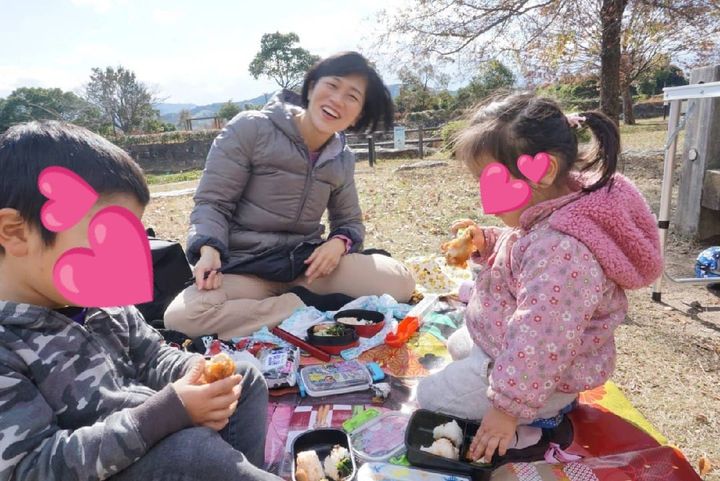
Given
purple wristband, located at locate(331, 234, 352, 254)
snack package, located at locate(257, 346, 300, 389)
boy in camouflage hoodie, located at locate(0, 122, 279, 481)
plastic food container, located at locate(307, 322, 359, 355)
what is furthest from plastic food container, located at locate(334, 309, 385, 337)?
boy in camouflage hoodie, located at locate(0, 122, 279, 481)

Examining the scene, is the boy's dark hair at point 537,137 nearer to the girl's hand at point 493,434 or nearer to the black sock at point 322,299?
the girl's hand at point 493,434

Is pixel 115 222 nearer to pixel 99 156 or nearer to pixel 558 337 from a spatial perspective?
pixel 99 156

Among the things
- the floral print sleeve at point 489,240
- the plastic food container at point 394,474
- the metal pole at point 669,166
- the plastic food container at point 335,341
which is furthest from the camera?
the metal pole at point 669,166

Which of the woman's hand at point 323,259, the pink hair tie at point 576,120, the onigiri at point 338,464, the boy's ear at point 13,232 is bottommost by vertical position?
the onigiri at point 338,464

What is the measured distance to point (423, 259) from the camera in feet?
11.0

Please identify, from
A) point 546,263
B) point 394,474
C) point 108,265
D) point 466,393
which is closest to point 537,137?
point 546,263

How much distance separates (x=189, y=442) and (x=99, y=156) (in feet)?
2.17

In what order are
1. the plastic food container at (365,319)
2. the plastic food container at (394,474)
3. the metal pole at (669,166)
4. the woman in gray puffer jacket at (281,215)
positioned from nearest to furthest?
the plastic food container at (394,474) → the plastic food container at (365,319) → the woman in gray puffer jacket at (281,215) → the metal pole at (669,166)

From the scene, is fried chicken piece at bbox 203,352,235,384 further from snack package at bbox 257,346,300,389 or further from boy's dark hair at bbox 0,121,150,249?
snack package at bbox 257,346,300,389

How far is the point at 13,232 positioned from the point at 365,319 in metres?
1.71

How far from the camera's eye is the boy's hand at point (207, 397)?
111 centimetres

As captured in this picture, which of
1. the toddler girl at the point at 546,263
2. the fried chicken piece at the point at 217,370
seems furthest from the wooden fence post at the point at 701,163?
the fried chicken piece at the point at 217,370

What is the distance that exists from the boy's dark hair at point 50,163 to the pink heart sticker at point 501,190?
1.00m

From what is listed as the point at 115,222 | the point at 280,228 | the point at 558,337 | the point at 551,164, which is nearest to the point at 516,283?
the point at 558,337
